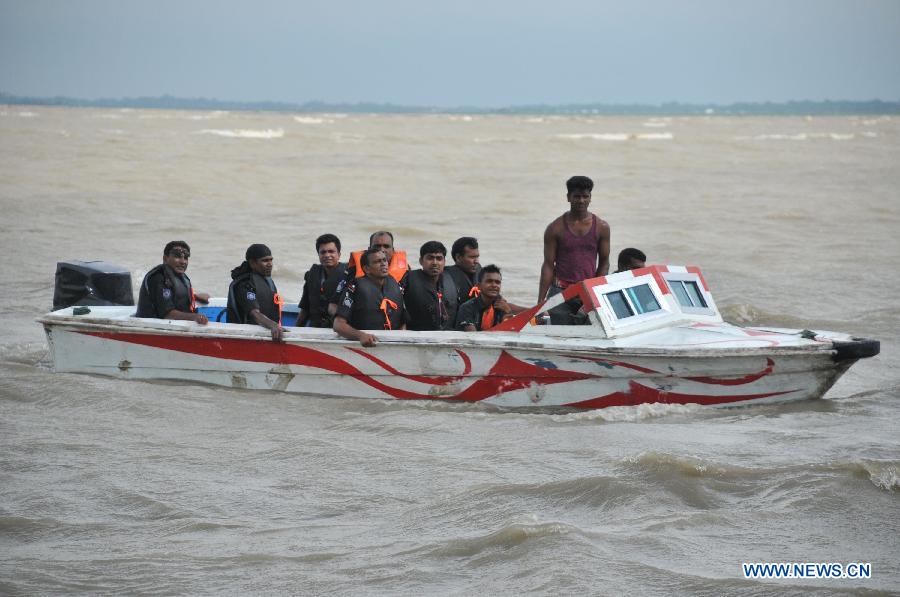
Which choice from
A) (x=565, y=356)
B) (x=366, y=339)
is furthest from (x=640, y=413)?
(x=366, y=339)

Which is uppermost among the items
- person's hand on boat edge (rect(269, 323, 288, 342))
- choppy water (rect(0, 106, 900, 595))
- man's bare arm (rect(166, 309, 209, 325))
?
man's bare arm (rect(166, 309, 209, 325))

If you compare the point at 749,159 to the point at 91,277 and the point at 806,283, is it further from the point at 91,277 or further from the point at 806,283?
the point at 91,277

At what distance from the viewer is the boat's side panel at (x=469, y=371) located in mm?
8195

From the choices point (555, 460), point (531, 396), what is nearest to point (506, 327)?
point (531, 396)

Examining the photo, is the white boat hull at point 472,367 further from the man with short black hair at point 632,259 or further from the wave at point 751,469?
the man with short black hair at point 632,259

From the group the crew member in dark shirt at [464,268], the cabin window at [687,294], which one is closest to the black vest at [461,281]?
the crew member in dark shirt at [464,268]

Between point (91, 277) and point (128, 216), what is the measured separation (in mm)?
12352

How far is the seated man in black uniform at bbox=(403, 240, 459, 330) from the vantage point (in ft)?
28.8

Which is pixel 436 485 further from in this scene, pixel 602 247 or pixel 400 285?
pixel 602 247

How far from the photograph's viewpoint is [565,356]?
822 cm

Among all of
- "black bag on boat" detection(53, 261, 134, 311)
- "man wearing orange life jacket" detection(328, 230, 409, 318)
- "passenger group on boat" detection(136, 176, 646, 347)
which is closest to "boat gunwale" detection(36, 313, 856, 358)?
"passenger group on boat" detection(136, 176, 646, 347)

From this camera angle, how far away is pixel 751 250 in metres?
18.7

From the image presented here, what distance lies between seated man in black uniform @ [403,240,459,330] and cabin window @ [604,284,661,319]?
1342 millimetres

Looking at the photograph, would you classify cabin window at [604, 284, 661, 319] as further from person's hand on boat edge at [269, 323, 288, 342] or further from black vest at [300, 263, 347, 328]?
person's hand on boat edge at [269, 323, 288, 342]
